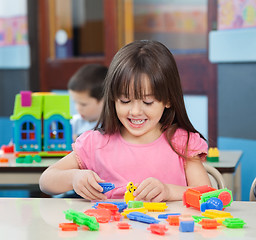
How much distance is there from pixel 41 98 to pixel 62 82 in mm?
1559

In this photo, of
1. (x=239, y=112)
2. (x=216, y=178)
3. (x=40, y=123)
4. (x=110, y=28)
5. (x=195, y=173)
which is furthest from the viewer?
(x=110, y=28)

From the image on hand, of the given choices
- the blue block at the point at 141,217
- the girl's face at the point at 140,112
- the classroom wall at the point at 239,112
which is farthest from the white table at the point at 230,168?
the blue block at the point at 141,217

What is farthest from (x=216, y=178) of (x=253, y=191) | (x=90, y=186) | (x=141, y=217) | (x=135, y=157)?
(x=141, y=217)

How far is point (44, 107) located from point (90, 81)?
65 centimetres

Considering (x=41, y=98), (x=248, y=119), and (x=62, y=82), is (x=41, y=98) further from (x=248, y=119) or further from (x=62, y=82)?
(x=62, y=82)

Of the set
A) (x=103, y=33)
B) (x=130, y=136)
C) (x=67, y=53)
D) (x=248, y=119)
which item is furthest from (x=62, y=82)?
(x=130, y=136)

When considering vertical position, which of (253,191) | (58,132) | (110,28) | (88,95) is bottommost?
(253,191)

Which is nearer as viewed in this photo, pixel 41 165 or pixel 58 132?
pixel 41 165

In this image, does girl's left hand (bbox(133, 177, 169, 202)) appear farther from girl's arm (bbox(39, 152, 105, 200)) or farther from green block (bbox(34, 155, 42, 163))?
green block (bbox(34, 155, 42, 163))

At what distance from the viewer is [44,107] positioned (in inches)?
90.6

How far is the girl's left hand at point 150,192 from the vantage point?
50.1 inches

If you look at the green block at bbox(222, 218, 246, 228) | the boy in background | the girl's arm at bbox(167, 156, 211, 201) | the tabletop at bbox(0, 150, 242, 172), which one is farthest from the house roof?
the green block at bbox(222, 218, 246, 228)

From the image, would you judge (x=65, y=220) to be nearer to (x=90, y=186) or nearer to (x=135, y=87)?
(x=90, y=186)

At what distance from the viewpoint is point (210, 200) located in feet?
3.84
